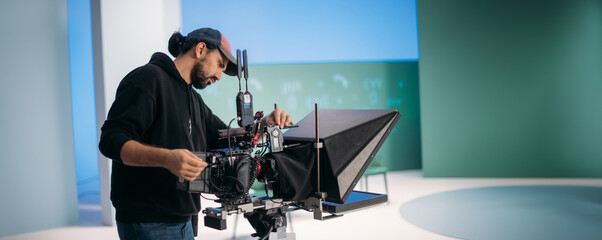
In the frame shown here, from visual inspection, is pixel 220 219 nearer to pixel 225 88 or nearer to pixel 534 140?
pixel 225 88

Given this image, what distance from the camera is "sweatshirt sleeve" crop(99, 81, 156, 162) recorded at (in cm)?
109

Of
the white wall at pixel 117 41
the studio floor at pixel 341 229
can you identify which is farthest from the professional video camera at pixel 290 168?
the white wall at pixel 117 41

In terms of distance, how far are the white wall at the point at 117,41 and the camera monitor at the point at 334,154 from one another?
300 cm

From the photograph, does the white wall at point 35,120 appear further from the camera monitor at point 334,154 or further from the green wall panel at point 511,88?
the green wall panel at point 511,88

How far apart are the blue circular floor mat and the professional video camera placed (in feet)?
7.24

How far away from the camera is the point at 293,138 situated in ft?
4.99

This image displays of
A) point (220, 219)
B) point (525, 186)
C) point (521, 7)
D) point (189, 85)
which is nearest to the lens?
point (220, 219)

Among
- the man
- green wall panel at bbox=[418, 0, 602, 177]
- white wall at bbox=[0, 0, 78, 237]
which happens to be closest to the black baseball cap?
the man

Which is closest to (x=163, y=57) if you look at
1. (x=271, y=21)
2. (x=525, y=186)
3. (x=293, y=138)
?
(x=293, y=138)

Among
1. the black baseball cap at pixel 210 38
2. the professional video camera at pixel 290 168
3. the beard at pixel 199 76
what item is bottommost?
the professional video camera at pixel 290 168

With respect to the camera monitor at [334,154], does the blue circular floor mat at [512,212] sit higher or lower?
lower

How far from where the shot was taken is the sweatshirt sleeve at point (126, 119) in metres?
1.09

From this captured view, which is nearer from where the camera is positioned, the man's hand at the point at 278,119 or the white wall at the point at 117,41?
the man's hand at the point at 278,119

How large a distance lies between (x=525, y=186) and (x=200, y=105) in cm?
501
